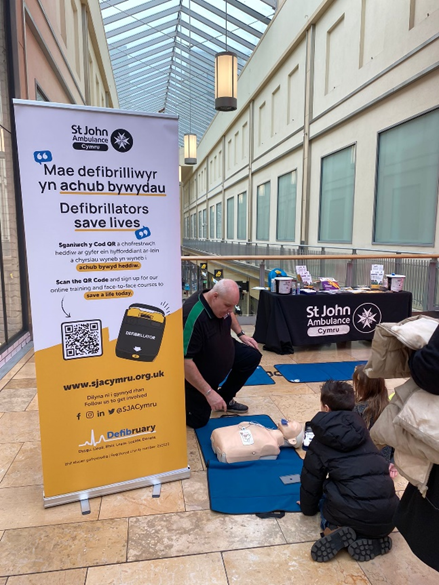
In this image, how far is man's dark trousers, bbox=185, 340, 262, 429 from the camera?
3.13 meters

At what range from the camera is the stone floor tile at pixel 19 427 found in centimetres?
298

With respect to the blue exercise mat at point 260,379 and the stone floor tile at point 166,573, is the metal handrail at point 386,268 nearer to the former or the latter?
the blue exercise mat at point 260,379

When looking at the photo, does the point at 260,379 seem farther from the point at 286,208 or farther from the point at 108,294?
the point at 286,208

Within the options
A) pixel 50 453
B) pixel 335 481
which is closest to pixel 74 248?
pixel 50 453

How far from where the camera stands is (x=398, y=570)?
1822 millimetres

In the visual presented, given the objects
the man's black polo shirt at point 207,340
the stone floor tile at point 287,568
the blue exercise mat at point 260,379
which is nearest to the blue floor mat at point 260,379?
the blue exercise mat at point 260,379

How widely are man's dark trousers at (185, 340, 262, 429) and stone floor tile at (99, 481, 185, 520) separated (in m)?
0.72

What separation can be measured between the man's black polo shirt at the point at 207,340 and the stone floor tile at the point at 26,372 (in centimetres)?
219

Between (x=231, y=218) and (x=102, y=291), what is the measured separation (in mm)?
20683

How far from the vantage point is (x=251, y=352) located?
341 cm

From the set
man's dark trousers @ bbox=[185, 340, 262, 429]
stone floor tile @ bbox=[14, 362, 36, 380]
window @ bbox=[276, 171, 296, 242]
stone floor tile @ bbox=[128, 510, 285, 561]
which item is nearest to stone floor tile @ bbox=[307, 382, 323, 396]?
man's dark trousers @ bbox=[185, 340, 262, 429]

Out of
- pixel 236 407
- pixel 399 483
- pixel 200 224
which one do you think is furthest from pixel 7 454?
pixel 200 224

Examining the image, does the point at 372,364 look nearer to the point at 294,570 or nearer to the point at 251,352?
the point at 294,570

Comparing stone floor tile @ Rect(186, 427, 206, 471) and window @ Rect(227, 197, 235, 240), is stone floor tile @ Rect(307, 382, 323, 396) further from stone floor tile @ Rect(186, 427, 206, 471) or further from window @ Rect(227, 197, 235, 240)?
window @ Rect(227, 197, 235, 240)
